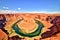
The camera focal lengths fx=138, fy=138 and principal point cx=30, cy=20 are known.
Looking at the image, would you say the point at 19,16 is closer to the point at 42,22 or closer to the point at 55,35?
the point at 42,22

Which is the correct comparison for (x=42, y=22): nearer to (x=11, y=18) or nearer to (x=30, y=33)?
(x=30, y=33)

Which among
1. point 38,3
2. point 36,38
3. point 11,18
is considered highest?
point 38,3

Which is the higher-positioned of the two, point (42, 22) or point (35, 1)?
point (35, 1)

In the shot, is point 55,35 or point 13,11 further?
point 13,11

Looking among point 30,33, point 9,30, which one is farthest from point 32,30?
point 9,30

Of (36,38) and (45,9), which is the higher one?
(45,9)

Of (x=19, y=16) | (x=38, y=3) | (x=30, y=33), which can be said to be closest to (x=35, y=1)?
(x=38, y=3)
